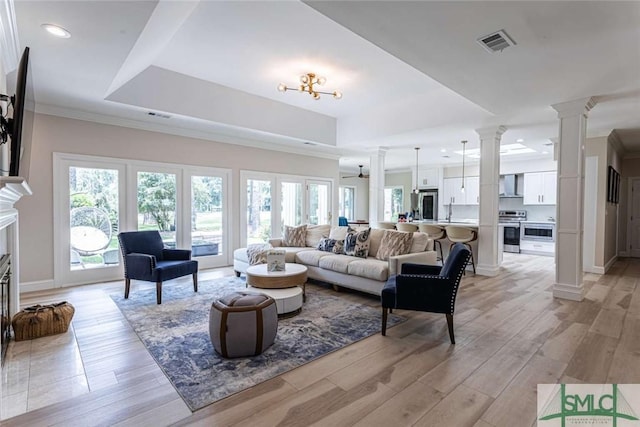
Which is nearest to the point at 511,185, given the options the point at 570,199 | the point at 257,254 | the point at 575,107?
the point at 570,199

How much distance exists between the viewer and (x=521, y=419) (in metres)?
1.86

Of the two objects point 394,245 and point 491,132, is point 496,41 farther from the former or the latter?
point 491,132

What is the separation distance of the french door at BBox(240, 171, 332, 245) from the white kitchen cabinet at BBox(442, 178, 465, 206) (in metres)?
4.21

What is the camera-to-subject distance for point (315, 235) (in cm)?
569

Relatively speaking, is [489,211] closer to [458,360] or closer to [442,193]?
[458,360]

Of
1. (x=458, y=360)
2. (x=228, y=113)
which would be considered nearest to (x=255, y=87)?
(x=228, y=113)

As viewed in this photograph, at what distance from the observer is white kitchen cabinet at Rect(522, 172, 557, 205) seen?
8234 mm

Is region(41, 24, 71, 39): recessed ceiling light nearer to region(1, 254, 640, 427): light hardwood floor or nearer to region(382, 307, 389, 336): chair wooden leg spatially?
region(1, 254, 640, 427): light hardwood floor

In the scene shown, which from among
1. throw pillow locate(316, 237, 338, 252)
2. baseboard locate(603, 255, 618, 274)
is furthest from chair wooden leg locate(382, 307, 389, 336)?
baseboard locate(603, 255, 618, 274)

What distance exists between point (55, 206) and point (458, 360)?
18.3ft

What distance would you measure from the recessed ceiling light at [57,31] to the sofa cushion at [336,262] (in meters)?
3.69

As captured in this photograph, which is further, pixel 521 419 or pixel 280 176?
pixel 280 176

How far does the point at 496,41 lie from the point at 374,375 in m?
2.96
